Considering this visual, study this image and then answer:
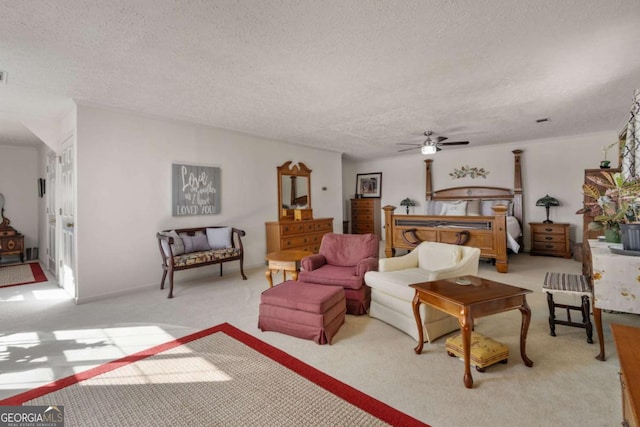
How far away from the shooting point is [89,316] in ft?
10.8

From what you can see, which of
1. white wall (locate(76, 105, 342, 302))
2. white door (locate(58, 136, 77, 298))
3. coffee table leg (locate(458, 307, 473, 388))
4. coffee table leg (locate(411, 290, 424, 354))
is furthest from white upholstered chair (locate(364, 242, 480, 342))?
white door (locate(58, 136, 77, 298))

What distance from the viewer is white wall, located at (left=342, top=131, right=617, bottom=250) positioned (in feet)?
20.0

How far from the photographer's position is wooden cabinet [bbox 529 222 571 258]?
5.94 m

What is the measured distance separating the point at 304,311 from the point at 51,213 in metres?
5.53

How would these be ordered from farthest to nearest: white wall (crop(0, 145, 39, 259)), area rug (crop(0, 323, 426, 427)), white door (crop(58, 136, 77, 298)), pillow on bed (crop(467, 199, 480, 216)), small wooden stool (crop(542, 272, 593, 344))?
pillow on bed (crop(467, 199, 480, 216))
white wall (crop(0, 145, 39, 259))
white door (crop(58, 136, 77, 298))
small wooden stool (crop(542, 272, 593, 344))
area rug (crop(0, 323, 426, 427))

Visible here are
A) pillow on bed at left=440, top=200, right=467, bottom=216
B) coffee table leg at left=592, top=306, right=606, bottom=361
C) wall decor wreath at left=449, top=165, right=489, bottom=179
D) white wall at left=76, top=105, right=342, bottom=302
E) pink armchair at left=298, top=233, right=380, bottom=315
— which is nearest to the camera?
coffee table leg at left=592, top=306, right=606, bottom=361

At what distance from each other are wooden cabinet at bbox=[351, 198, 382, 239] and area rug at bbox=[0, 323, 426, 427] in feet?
22.1

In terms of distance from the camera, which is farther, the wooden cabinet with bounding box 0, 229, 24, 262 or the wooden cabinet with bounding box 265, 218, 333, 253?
the wooden cabinet with bounding box 0, 229, 24, 262

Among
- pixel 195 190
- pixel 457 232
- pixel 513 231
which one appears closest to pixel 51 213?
pixel 195 190

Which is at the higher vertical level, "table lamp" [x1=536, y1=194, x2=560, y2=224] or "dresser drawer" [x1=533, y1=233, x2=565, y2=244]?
"table lamp" [x1=536, y1=194, x2=560, y2=224]

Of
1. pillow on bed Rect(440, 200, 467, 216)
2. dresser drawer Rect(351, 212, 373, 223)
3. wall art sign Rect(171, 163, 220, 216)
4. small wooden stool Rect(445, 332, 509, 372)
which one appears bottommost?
small wooden stool Rect(445, 332, 509, 372)

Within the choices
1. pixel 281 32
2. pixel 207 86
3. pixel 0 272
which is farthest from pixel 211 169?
pixel 0 272

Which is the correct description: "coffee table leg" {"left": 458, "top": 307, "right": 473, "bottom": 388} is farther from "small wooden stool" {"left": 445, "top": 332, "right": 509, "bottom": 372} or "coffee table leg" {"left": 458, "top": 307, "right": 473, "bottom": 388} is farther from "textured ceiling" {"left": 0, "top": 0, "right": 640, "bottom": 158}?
"textured ceiling" {"left": 0, "top": 0, "right": 640, "bottom": 158}

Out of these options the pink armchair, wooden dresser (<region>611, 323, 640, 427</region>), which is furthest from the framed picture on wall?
wooden dresser (<region>611, 323, 640, 427</region>)
